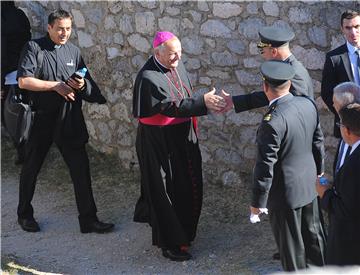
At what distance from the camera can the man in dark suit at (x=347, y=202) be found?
4.04 m

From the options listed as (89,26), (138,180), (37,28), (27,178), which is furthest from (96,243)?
(37,28)

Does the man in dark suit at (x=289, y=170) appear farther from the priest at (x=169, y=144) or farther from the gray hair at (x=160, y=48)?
the gray hair at (x=160, y=48)

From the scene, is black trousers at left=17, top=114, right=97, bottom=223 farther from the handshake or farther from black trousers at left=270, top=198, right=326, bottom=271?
black trousers at left=270, top=198, right=326, bottom=271

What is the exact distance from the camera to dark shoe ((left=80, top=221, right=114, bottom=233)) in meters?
6.37

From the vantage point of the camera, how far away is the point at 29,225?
21.4ft

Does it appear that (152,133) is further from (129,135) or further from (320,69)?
(129,135)

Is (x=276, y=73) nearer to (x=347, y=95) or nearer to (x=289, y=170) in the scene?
(x=347, y=95)

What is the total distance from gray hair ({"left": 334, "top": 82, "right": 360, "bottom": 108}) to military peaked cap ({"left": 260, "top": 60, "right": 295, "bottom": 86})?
0.32 m

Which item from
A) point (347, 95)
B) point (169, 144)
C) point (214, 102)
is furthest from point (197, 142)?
point (347, 95)

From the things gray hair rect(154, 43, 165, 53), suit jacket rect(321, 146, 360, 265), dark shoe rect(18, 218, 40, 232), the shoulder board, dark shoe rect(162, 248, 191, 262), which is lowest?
dark shoe rect(162, 248, 191, 262)

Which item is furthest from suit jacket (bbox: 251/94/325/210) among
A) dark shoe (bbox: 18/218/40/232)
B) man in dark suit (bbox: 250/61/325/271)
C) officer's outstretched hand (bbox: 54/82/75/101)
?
dark shoe (bbox: 18/218/40/232)

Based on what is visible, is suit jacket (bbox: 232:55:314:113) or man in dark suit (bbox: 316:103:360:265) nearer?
man in dark suit (bbox: 316:103:360:265)

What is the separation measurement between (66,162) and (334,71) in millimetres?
2369

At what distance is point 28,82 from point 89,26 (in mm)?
1852
